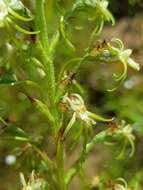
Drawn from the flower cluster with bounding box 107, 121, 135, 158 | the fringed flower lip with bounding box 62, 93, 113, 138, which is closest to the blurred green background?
the fringed flower lip with bounding box 62, 93, 113, 138

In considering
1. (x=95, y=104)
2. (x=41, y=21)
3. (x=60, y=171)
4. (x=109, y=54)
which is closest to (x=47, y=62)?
(x=41, y=21)

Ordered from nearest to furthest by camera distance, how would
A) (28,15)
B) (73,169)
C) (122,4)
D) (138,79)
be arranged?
(28,15), (73,169), (138,79), (122,4)

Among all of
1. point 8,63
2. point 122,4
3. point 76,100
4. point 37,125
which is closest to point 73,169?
point 76,100

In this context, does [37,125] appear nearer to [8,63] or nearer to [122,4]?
[8,63]

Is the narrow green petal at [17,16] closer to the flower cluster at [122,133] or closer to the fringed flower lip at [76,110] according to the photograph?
the fringed flower lip at [76,110]

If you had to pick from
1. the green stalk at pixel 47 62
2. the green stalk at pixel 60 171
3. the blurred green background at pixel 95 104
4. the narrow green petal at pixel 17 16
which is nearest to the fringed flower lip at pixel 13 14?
the narrow green petal at pixel 17 16

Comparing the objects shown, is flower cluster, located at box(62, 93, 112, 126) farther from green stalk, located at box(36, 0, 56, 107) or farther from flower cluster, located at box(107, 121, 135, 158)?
flower cluster, located at box(107, 121, 135, 158)
